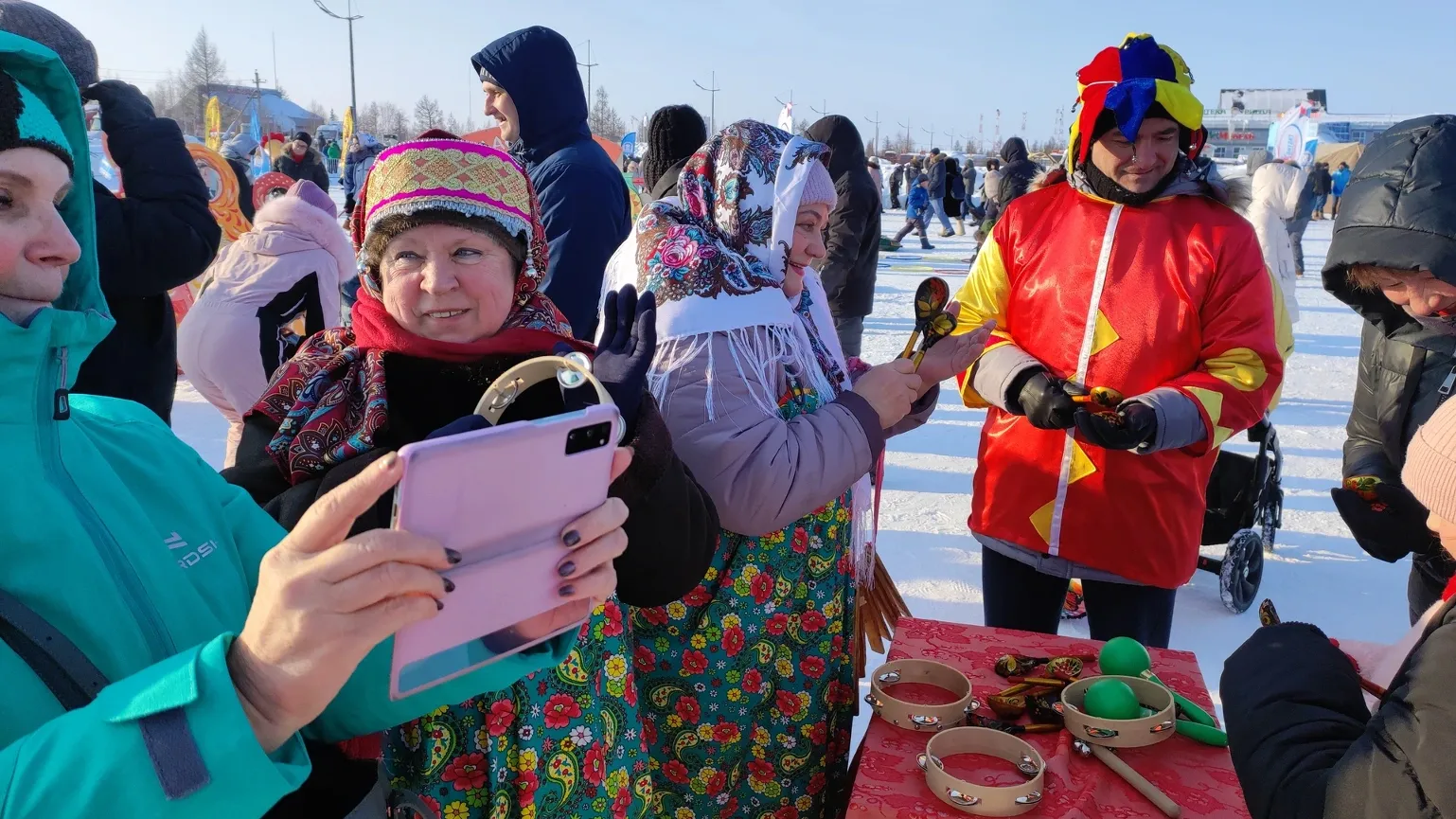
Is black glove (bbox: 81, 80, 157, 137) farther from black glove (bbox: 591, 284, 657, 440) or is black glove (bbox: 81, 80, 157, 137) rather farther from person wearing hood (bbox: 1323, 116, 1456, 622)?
person wearing hood (bbox: 1323, 116, 1456, 622)

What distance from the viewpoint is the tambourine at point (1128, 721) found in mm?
1497

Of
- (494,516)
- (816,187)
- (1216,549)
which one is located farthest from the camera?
(1216,549)

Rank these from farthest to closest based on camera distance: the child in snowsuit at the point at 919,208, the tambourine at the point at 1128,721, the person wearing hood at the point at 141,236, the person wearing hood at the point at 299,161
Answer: the child in snowsuit at the point at 919,208 < the person wearing hood at the point at 299,161 < the person wearing hood at the point at 141,236 < the tambourine at the point at 1128,721

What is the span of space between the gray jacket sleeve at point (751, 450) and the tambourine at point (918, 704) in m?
0.37

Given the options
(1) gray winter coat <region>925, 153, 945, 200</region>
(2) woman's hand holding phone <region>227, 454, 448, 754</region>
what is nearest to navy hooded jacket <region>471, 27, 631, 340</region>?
(2) woman's hand holding phone <region>227, 454, 448, 754</region>

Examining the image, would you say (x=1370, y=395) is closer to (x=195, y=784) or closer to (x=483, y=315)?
(x=483, y=315)

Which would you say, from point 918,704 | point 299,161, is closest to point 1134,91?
point 918,704

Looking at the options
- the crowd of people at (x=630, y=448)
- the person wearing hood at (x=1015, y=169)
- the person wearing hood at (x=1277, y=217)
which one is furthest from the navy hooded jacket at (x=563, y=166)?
the person wearing hood at (x=1015, y=169)

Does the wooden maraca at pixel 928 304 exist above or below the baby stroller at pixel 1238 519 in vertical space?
above

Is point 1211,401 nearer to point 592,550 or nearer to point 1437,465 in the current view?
point 1437,465

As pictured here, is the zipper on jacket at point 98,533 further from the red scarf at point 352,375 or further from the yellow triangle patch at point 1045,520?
the yellow triangle patch at point 1045,520

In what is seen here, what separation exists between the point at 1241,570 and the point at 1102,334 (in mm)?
2045

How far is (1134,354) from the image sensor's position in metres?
2.23

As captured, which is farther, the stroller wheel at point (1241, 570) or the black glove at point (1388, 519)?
the stroller wheel at point (1241, 570)
